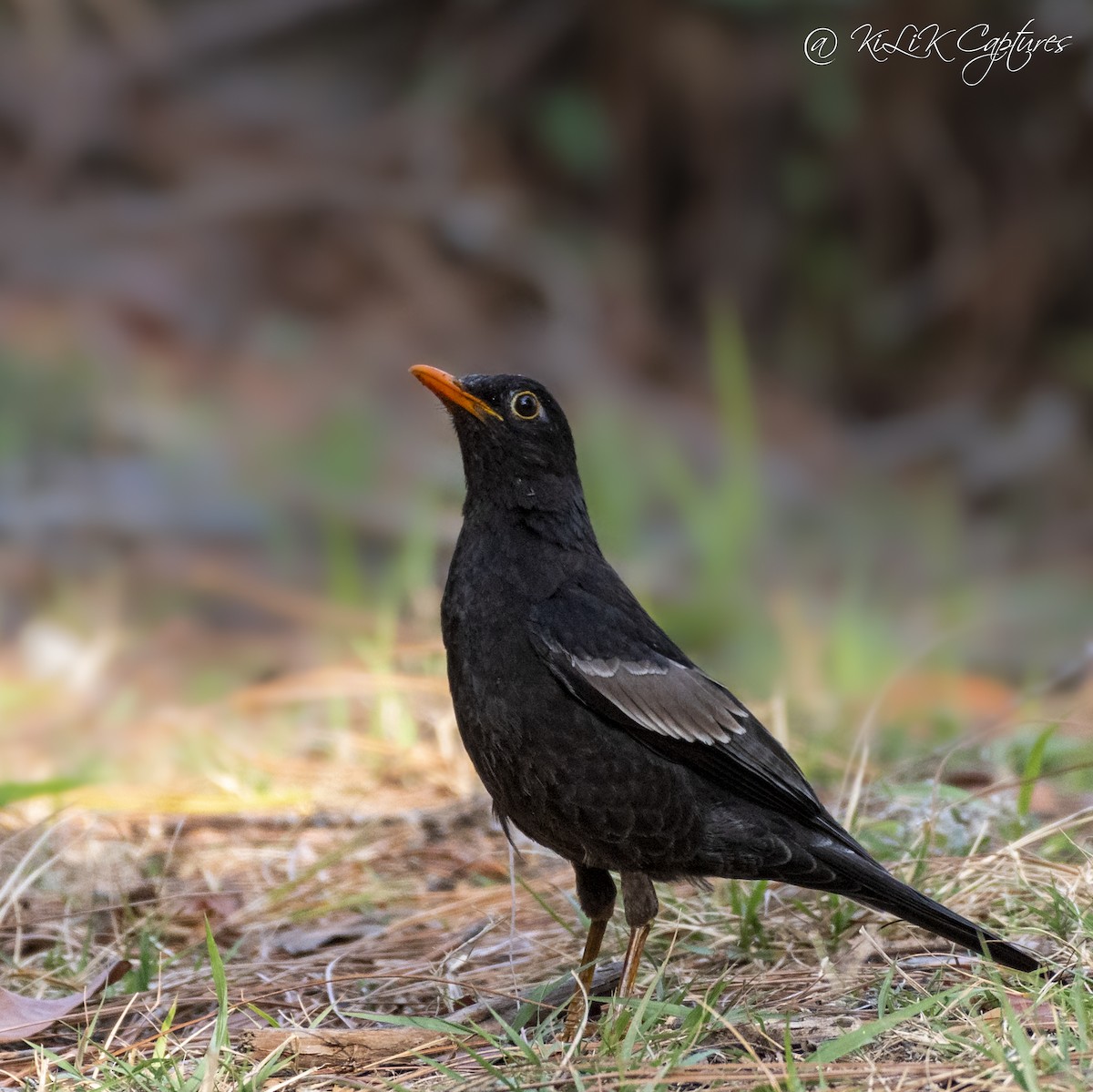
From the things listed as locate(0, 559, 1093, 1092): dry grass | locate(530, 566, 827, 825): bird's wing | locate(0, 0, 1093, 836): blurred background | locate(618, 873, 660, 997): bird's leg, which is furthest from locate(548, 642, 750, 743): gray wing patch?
locate(0, 0, 1093, 836): blurred background

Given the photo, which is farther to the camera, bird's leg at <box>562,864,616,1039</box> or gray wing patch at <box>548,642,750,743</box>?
bird's leg at <box>562,864,616,1039</box>

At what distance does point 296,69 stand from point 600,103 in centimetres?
228

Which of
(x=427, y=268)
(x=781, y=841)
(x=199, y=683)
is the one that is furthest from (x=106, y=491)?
(x=781, y=841)

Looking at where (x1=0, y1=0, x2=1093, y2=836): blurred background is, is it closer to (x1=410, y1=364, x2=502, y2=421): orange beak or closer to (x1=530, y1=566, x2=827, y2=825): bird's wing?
(x1=410, y1=364, x2=502, y2=421): orange beak

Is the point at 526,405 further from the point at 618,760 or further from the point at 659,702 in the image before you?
the point at 618,760

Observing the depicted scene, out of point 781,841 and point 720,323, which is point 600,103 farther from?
point 781,841

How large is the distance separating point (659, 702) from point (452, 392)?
3.06 feet

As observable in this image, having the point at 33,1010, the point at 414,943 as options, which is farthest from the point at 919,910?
the point at 33,1010

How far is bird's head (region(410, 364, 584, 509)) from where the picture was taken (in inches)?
136

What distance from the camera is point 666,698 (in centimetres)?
316

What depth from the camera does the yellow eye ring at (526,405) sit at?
3.49 m

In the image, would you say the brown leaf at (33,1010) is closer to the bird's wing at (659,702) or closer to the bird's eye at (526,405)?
the bird's wing at (659,702)

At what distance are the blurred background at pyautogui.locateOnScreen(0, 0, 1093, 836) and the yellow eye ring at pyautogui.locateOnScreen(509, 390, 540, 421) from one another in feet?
9.97

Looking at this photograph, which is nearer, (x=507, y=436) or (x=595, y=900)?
(x=595, y=900)
